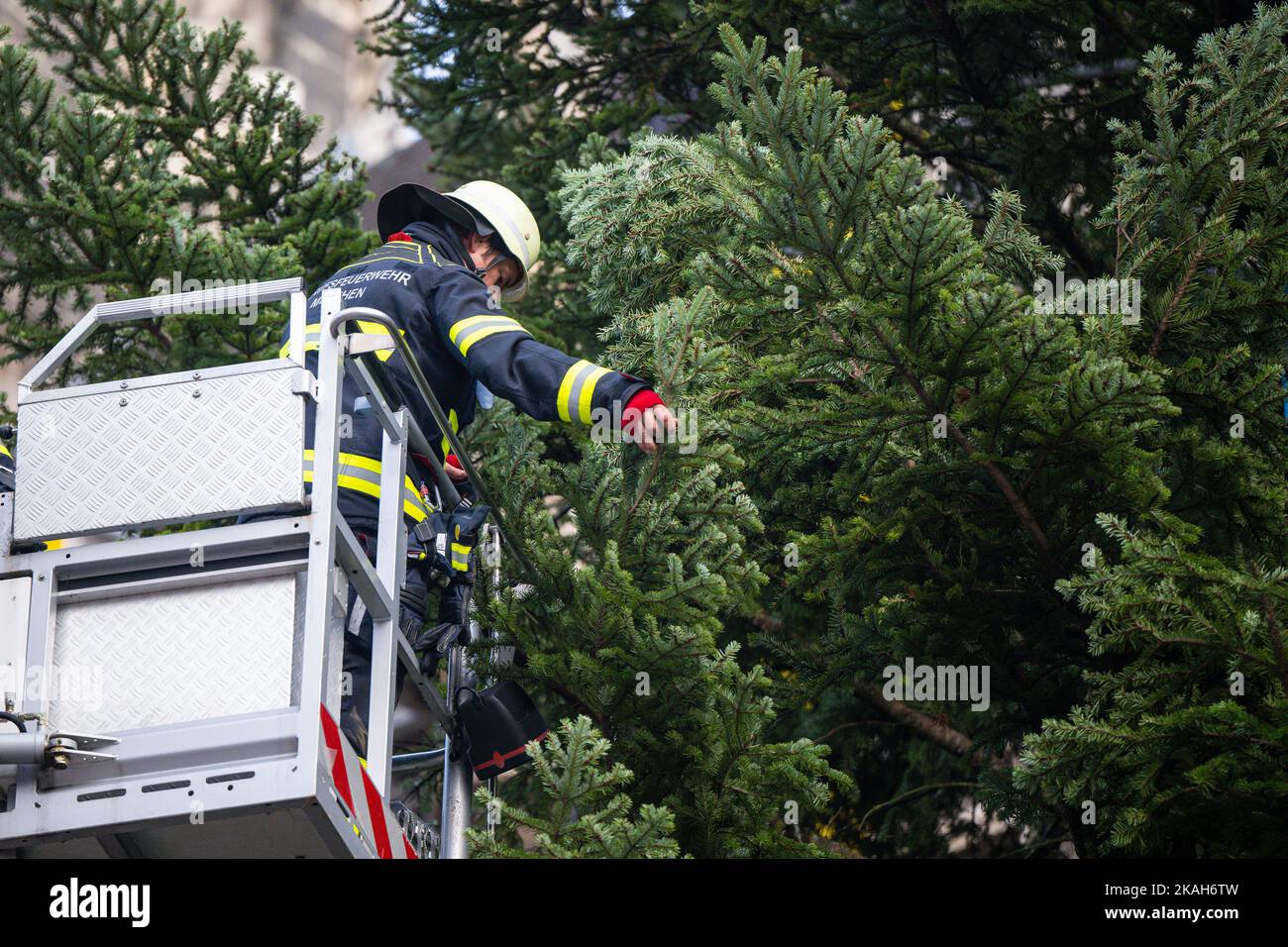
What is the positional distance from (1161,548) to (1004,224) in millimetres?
1865

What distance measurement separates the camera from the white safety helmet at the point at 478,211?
689cm

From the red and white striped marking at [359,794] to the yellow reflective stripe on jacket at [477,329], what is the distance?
159cm

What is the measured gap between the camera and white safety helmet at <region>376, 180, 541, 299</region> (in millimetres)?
6895

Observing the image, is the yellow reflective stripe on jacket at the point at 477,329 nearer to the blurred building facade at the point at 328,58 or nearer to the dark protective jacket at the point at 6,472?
the dark protective jacket at the point at 6,472

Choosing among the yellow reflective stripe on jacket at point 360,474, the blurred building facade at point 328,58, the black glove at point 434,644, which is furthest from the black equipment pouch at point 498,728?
the blurred building facade at point 328,58

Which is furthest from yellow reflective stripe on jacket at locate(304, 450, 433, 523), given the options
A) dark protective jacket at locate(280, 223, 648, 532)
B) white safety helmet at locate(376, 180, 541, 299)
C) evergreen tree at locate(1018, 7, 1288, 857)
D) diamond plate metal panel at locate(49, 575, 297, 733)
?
evergreen tree at locate(1018, 7, 1288, 857)

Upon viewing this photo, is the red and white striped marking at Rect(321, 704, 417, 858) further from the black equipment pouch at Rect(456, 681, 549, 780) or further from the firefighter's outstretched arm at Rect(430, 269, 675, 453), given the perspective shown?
the firefighter's outstretched arm at Rect(430, 269, 675, 453)

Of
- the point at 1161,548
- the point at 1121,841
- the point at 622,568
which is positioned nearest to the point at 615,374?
the point at 622,568

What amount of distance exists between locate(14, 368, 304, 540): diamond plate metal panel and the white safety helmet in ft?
7.25

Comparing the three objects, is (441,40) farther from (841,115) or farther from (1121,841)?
(1121,841)

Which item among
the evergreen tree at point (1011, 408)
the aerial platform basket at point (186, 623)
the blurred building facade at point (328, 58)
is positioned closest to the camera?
the aerial platform basket at point (186, 623)

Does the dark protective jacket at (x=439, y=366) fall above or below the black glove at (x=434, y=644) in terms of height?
above

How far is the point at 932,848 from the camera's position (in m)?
10.6

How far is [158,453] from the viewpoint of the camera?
4.86 m
